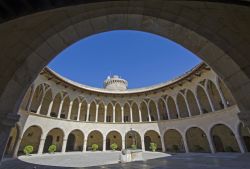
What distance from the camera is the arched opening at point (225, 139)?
18.1 metres

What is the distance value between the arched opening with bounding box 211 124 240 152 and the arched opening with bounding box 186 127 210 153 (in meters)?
1.58

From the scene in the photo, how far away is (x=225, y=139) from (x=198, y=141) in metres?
3.92

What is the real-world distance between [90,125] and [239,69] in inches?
950

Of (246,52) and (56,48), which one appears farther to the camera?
(56,48)

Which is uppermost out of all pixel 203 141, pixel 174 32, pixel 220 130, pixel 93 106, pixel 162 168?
pixel 93 106

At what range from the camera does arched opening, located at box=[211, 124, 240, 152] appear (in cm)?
1808

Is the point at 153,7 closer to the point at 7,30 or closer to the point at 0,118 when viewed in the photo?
the point at 7,30

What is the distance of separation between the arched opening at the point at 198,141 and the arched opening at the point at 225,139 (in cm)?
158

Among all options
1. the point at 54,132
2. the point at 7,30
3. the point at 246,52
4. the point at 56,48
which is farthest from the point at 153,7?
the point at 54,132

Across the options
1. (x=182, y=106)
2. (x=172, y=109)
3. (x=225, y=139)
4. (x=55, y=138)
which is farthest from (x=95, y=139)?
(x=225, y=139)

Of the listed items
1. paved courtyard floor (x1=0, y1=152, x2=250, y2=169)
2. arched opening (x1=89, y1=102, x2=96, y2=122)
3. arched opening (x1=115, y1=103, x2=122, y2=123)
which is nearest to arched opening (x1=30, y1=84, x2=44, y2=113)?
paved courtyard floor (x1=0, y1=152, x2=250, y2=169)

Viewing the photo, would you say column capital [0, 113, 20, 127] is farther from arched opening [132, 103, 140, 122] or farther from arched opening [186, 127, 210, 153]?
arched opening [132, 103, 140, 122]

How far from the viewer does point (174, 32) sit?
473 centimetres

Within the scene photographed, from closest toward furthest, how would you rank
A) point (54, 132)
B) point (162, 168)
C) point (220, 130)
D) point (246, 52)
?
point (246, 52)
point (162, 168)
point (220, 130)
point (54, 132)
